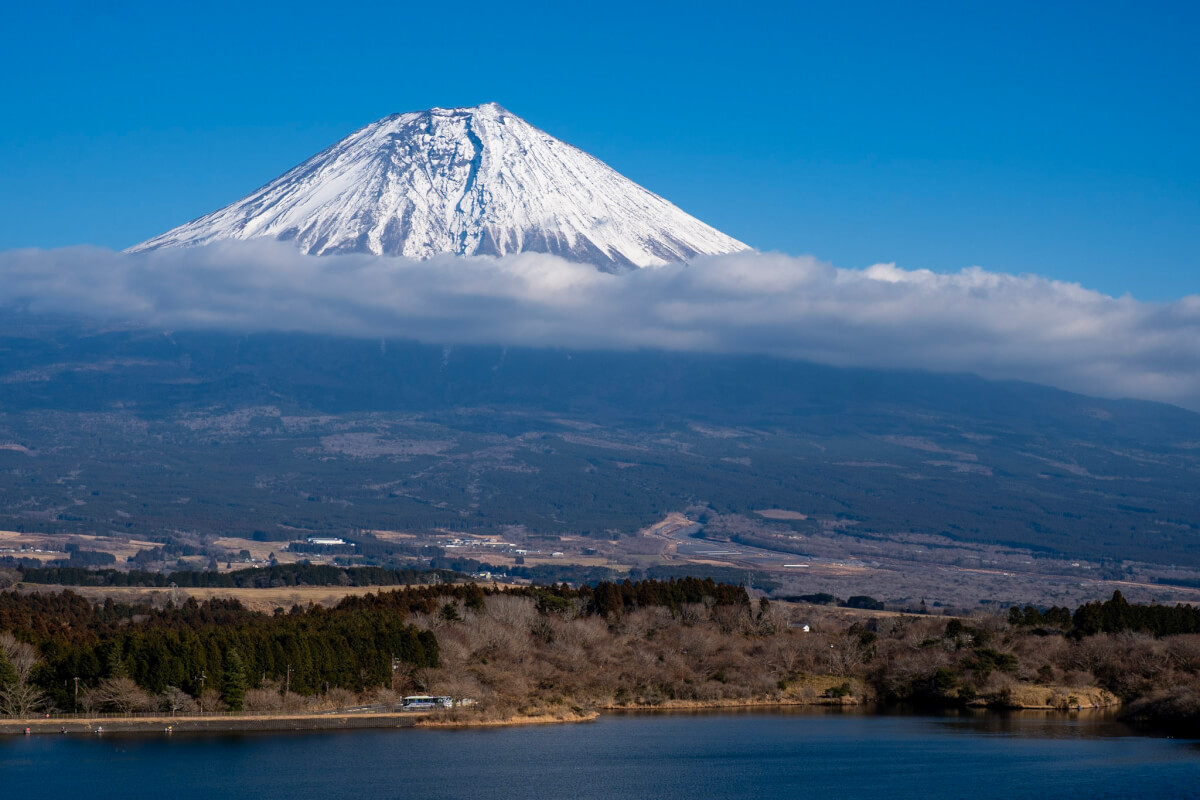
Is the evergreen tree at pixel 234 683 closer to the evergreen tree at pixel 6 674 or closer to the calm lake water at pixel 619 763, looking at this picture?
the calm lake water at pixel 619 763

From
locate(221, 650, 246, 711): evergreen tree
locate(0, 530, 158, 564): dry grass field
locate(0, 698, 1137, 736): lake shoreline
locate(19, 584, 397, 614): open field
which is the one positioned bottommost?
locate(0, 698, 1137, 736): lake shoreline

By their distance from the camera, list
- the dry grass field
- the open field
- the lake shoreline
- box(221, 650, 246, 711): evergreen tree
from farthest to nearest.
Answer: the dry grass field → the open field → box(221, 650, 246, 711): evergreen tree → the lake shoreline

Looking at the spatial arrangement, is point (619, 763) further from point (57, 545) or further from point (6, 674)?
point (57, 545)

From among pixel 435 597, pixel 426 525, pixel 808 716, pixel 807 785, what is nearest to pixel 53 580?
pixel 435 597

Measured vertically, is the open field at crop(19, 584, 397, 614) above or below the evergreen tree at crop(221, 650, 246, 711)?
above

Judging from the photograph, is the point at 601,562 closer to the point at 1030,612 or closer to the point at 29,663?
the point at 1030,612

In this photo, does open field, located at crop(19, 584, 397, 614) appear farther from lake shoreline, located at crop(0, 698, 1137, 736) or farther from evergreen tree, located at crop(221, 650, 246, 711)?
lake shoreline, located at crop(0, 698, 1137, 736)

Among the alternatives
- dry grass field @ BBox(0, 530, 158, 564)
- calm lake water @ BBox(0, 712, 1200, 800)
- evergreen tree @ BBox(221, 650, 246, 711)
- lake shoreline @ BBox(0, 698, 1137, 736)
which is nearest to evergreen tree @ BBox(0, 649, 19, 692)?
lake shoreline @ BBox(0, 698, 1137, 736)

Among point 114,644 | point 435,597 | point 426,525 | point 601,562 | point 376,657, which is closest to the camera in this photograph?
point 114,644
